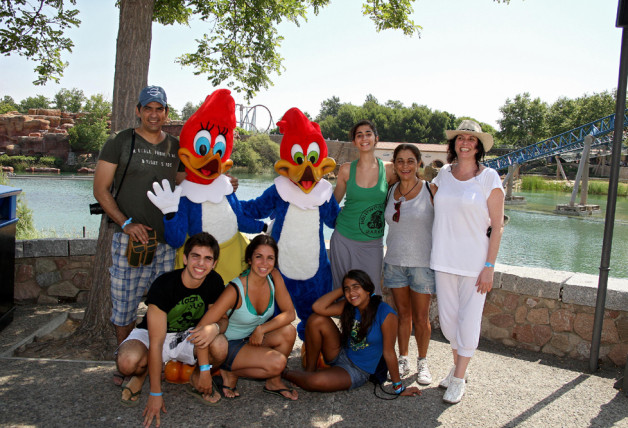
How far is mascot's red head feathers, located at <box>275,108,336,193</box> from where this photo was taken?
Answer: 3193 mm

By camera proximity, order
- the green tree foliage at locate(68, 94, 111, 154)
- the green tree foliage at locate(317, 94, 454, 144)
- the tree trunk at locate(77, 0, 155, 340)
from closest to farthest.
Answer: the tree trunk at locate(77, 0, 155, 340), the green tree foliage at locate(68, 94, 111, 154), the green tree foliage at locate(317, 94, 454, 144)

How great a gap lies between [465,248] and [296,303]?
1225mm

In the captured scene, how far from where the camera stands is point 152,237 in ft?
9.63

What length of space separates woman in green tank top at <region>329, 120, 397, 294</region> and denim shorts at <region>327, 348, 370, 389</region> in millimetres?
515

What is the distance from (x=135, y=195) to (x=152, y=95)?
2.13 ft

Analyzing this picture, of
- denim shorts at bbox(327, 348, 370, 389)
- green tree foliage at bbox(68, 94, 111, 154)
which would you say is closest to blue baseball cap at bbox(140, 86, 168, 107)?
denim shorts at bbox(327, 348, 370, 389)

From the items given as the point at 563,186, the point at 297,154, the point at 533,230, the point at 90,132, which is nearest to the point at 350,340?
the point at 297,154

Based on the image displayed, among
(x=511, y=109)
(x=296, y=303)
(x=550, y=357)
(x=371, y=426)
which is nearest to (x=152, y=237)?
(x=296, y=303)

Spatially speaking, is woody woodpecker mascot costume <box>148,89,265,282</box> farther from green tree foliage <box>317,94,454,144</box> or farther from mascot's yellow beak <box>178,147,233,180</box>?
green tree foliage <box>317,94,454,144</box>

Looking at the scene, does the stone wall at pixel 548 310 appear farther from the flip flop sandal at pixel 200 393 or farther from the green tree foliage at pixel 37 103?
the green tree foliage at pixel 37 103

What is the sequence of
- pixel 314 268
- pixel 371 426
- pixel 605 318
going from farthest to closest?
pixel 605 318, pixel 314 268, pixel 371 426

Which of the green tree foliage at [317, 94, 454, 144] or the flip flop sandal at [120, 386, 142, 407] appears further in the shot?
the green tree foliage at [317, 94, 454, 144]

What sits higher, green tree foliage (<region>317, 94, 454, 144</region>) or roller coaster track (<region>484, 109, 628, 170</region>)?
green tree foliage (<region>317, 94, 454, 144</region>)

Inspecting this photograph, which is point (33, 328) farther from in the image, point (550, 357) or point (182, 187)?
point (550, 357)
